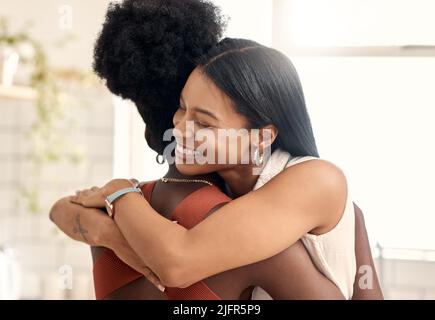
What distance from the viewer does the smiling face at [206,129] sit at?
0.79 metres

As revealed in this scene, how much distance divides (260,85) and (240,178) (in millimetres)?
153

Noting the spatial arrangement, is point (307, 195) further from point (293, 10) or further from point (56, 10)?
point (56, 10)

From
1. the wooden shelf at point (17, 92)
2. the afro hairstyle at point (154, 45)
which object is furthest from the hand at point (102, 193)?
the wooden shelf at point (17, 92)

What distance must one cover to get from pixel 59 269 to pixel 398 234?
1.01m

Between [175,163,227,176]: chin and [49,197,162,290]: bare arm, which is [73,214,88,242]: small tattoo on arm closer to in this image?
[49,197,162,290]: bare arm

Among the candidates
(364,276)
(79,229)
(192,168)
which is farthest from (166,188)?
(364,276)

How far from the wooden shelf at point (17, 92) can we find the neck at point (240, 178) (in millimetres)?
1057

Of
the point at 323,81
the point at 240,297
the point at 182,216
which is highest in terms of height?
the point at 323,81

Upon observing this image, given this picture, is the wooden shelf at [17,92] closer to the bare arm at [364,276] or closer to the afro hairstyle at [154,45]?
the afro hairstyle at [154,45]

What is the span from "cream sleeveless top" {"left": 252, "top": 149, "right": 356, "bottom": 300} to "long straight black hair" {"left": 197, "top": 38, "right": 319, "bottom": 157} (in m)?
0.03

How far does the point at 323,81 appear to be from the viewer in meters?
1.62

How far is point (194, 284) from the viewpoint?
2.53 ft

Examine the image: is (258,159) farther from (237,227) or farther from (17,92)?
(17,92)
